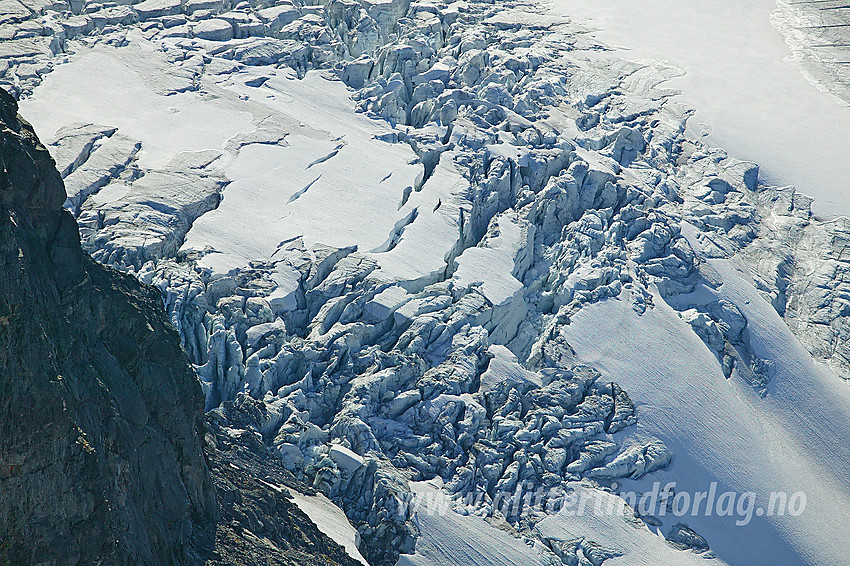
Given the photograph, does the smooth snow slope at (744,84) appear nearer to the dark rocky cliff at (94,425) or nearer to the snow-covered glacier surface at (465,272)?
the snow-covered glacier surface at (465,272)

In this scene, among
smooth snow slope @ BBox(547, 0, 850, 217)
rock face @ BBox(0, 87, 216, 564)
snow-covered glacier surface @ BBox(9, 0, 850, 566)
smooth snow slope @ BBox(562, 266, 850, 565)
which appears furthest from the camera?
smooth snow slope @ BBox(547, 0, 850, 217)

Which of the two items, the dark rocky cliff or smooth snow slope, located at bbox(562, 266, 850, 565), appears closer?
the dark rocky cliff

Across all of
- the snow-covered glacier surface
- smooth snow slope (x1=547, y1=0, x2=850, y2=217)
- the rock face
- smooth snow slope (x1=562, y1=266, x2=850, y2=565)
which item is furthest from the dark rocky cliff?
smooth snow slope (x1=547, y1=0, x2=850, y2=217)

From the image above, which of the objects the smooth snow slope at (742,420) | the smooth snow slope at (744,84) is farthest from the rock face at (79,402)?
the smooth snow slope at (744,84)

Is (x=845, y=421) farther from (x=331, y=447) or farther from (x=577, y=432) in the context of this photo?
(x=331, y=447)

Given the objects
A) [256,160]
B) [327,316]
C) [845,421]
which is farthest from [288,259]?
[845,421]

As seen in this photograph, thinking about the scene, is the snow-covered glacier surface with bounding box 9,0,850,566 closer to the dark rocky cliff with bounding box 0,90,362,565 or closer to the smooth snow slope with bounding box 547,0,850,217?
the smooth snow slope with bounding box 547,0,850,217
